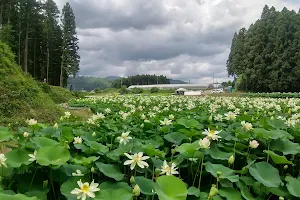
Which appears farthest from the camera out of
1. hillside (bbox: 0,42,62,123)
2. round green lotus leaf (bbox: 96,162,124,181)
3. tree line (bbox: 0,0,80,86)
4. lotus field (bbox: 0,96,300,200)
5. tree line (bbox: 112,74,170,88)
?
tree line (bbox: 112,74,170,88)

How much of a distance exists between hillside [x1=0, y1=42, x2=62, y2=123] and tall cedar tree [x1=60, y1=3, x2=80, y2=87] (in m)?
27.2

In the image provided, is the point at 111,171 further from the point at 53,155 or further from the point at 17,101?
the point at 17,101

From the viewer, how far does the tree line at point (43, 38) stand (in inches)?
1219

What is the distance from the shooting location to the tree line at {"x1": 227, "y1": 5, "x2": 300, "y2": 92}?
3397 cm

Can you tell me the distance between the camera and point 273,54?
3522 cm

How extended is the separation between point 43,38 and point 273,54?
2707cm

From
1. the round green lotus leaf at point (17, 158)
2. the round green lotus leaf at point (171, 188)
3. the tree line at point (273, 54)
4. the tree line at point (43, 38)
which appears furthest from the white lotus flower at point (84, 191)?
the tree line at point (273, 54)

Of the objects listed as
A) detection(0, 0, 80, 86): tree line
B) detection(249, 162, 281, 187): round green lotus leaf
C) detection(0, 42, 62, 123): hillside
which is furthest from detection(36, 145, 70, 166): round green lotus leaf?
detection(0, 0, 80, 86): tree line

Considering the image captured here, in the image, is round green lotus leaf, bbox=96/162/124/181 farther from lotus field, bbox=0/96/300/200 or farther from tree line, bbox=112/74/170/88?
tree line, bbox=112/74/170/88

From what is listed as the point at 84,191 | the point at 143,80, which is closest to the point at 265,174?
the point at 84,191

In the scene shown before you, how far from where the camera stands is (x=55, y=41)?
39.1 m

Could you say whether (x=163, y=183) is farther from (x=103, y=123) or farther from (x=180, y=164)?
(x=103, y=123)

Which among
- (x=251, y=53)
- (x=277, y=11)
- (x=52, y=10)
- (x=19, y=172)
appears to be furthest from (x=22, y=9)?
(x=19, y=172)

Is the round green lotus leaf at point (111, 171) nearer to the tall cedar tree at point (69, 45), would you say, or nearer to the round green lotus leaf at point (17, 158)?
the round green lotus leaf at point (17, 158)
